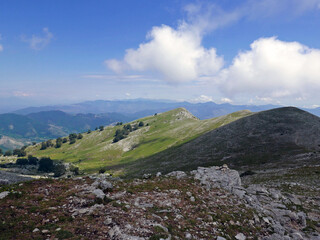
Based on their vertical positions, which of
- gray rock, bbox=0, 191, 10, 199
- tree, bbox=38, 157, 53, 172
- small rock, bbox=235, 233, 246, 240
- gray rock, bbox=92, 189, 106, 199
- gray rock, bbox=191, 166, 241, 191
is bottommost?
tree, bbox=38, 157, 53, 172

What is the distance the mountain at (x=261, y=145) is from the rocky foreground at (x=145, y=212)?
125ft

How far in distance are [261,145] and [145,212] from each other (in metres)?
78.7

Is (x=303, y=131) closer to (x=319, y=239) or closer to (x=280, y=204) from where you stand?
(x=280, y=204)

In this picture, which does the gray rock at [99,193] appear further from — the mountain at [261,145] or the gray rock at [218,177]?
the mountain at [261,145]

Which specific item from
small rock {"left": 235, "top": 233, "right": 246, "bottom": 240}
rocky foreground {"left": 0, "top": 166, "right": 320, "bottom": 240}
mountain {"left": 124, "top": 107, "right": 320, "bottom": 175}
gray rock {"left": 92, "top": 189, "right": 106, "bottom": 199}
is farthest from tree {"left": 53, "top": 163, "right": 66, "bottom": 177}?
small rock {"left": 235, "top": 233, "right": 246, "bottom": 240}

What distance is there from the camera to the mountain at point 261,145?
60.4m

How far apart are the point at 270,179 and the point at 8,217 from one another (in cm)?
4445

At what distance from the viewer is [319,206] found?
24031 millimetres

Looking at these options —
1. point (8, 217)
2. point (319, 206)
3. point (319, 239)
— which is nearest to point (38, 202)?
point (8, 217)

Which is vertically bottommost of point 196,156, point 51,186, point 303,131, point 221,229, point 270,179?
point 196,156

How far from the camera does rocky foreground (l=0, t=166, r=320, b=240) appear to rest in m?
12.1

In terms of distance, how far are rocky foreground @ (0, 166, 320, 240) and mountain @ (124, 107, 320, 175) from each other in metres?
38.0

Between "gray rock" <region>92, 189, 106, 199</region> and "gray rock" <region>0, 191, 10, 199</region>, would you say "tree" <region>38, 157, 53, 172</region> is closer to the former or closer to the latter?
"gray rock" <region>0, 191, 10, 199</region>

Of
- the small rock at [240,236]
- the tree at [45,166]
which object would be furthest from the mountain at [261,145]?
the tree at [45,166]
